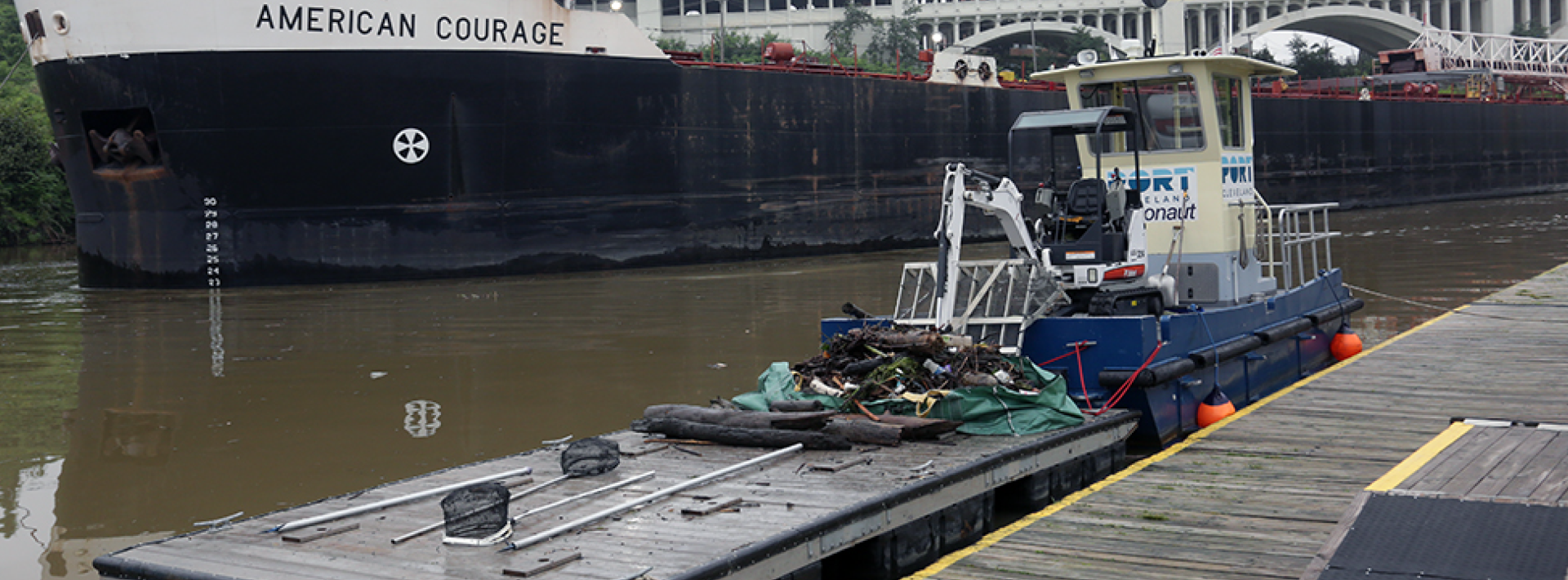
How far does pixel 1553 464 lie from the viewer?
5.88 m

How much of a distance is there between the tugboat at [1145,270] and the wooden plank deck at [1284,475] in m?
0.45

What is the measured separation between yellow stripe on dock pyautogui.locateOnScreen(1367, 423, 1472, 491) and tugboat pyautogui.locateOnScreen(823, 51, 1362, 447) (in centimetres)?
155

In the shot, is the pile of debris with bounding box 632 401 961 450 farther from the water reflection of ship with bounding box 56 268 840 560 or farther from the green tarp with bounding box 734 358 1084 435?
the water reflection of ship with bounding box 56 268 840 560

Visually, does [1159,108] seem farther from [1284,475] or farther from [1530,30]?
[1530,30]

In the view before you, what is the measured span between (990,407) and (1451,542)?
7.88ft

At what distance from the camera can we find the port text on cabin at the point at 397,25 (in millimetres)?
17250

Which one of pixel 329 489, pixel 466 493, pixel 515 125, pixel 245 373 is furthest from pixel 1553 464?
pixel 515 125

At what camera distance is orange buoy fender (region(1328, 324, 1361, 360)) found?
36.7 feet

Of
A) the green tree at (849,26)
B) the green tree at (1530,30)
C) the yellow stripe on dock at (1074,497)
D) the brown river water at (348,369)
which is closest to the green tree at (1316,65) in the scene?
the green tree at (1530,30)

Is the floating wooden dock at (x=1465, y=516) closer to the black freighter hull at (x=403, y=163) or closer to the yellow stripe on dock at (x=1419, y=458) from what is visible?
the yellow stripe on dock at (x=1419, y=458)

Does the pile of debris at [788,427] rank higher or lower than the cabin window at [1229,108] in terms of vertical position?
lower

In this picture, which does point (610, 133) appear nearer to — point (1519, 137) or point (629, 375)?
point (629, 375)

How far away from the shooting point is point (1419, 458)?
6281 millimetres

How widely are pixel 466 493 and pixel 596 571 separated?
0.67 metres
